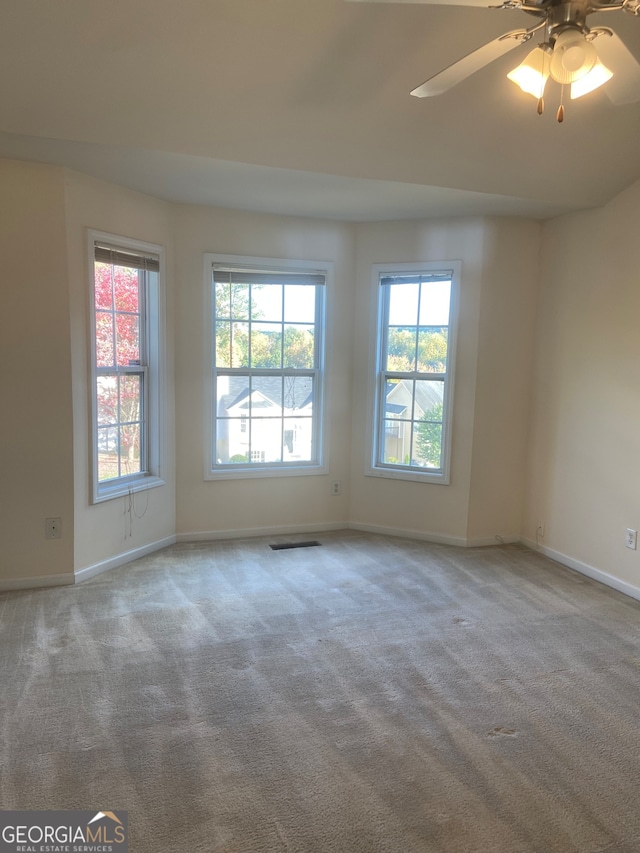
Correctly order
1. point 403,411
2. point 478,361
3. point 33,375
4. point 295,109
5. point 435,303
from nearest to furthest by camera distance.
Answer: point 295,109, point 33,375, point 478,361, point 435,303, point 403,411

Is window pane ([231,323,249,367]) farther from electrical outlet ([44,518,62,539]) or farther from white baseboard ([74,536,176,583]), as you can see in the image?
electrical outlet ([44,518,62,539])

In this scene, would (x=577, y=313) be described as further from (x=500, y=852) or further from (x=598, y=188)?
(x=500, y=852)

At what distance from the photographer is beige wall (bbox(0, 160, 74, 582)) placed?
3.18 m

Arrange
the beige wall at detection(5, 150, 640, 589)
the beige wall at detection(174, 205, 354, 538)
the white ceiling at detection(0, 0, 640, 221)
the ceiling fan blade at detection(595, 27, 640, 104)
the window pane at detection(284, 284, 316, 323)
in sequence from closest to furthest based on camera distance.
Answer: the ceiling fan blade at detection(595, 27, 640, 104) < the white ceiling at detection(0, 0, 640, 221) < the beige wall at detection(5, 150, 640, 589) < the beige wall at detection(174, 205, 354, 538) < the window pane at detection(284, 284, 316, 323)

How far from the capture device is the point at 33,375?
3283mm

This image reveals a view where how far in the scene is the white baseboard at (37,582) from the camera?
3365 mm

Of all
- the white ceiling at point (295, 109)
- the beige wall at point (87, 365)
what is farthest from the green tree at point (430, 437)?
the beige wall at point (87, 365)

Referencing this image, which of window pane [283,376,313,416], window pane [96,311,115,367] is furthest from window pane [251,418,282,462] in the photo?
window pane [96,311,115,367]

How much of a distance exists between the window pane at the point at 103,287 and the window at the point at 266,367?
748 mm

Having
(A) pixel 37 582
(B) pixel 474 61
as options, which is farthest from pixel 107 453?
(B) pixel 474 61

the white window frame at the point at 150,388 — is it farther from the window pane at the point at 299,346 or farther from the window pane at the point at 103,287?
the window pane at the point at 299,346

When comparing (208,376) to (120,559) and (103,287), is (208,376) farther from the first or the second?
(120,559)

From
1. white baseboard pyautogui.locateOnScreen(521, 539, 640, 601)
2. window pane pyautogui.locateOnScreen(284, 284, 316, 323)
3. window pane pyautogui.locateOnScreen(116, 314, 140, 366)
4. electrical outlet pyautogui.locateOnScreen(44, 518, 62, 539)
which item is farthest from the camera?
window pane pyautogui.locateOnScreen(284, 284, 316, 323)

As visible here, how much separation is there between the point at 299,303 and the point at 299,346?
0.33 m
